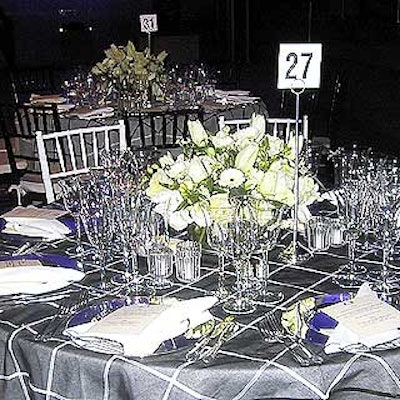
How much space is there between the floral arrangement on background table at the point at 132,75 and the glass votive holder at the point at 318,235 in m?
2.72

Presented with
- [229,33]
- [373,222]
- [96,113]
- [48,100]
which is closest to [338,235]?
[373,222]

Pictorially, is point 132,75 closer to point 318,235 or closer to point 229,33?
point 318,235

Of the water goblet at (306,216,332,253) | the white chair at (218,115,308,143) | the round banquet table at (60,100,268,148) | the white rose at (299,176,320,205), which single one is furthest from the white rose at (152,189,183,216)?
the round banquet table at (60,100,268,148)

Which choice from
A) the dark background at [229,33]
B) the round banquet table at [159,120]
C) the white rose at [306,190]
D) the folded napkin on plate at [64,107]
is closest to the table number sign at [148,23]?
the round banquet table at [159,120]

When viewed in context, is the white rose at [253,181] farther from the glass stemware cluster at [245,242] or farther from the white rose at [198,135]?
the white rose at [198,135]

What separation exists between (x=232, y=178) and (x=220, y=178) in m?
0.03

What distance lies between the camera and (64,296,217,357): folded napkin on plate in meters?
1.53

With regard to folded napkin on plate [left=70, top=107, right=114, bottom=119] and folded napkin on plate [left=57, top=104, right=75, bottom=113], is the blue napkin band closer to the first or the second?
folded napkin on plate [left=70, top=107, right=114, bottom=119]

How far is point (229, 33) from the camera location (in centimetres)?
1134

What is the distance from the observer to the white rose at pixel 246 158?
1870 millimetres

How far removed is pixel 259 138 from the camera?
2.02 m

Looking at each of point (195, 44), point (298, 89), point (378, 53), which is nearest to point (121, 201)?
point (298, 89)

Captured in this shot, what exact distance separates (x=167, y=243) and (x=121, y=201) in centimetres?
21

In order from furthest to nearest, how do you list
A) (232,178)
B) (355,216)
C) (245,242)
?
(355,216), (232,178), (245,242)
